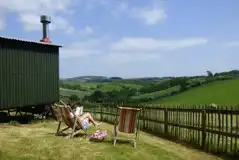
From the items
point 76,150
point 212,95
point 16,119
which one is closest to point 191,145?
point 76,150

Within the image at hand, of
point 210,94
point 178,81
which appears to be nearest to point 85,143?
point 210,94

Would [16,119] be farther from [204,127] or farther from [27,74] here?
[204,127]

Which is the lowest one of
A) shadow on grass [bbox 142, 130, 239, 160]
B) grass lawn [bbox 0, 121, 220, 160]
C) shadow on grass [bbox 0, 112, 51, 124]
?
shadow on grass [bbox 142, 130, 239, 160]

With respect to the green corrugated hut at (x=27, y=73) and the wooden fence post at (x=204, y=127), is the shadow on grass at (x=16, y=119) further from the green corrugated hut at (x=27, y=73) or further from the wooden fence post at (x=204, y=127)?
the wooden fence post at (x=204, y=127)

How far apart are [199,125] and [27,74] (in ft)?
31.7

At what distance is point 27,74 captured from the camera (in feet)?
55.8

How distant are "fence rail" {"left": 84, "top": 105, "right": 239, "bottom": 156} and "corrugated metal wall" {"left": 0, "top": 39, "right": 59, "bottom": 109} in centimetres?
612

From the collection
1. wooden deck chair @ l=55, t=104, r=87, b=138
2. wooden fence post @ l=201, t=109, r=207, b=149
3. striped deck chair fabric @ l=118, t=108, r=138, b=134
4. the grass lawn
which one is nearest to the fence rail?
wooden fence post @ l=201, t=109, r=207, b=149

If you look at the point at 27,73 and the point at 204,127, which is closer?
the point at 204,127

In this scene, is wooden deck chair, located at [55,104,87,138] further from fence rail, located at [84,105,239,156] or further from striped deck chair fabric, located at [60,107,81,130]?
fence rail, located at [84,105,239,156]

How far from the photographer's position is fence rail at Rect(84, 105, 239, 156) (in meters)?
10.3

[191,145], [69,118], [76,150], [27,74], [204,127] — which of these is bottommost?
[191,145]

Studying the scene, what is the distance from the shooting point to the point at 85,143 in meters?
10.1

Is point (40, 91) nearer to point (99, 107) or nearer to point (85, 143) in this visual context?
point (99, 107)
